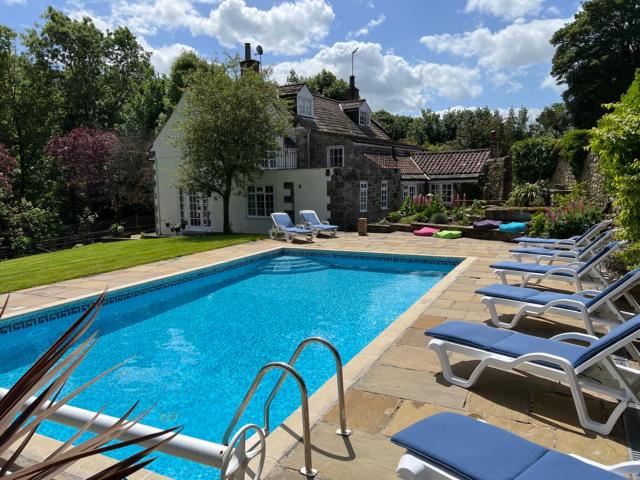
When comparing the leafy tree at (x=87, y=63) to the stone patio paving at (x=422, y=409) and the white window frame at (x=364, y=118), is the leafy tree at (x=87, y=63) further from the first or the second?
the stone patio paving at (x=422, y=409)

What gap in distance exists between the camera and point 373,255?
12.4 m

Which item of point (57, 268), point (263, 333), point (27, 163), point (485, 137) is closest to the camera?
point (263, 333)

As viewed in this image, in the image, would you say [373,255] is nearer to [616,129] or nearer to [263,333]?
[263,333]

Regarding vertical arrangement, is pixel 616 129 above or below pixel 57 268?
above

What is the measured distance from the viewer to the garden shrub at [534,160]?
21531 mm

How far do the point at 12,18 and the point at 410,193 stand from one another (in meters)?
27.6

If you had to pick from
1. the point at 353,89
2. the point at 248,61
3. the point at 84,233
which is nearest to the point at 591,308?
the point at 248,61

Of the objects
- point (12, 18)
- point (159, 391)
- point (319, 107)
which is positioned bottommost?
point (159, 391)

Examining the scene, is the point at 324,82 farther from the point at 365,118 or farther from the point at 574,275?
the point at 574,275

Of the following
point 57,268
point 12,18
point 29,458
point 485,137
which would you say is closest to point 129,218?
point 12,18

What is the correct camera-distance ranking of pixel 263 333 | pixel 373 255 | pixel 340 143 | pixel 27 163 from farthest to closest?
pixel 27 163 → pixel 340 143 → pixel 373 255 → pixel 263 333

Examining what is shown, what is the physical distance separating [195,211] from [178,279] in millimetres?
12266

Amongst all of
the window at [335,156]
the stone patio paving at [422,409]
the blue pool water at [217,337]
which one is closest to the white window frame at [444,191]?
the window at [335,156]

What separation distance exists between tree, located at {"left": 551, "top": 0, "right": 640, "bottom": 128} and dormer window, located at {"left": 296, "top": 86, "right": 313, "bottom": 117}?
19.8 metres
